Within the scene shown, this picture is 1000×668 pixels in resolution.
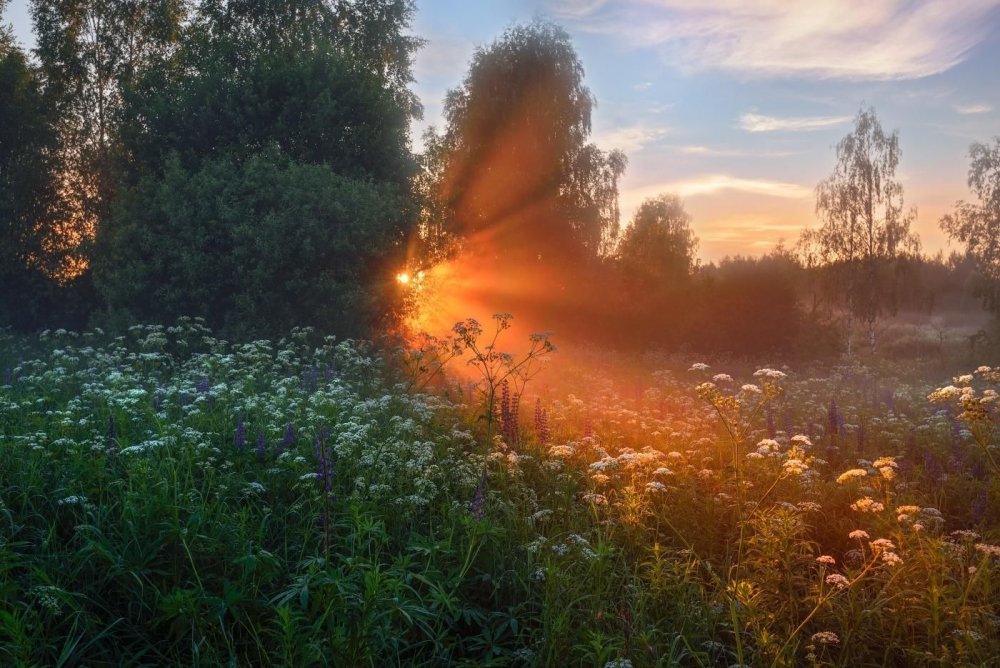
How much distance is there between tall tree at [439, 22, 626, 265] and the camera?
2894 centimetres

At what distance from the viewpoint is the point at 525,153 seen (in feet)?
94.9

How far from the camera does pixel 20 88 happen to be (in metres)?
22.7

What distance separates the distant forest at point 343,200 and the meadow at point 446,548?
30.2 feet

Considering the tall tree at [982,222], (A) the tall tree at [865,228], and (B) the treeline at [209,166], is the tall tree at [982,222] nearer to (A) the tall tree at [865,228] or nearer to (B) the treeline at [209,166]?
(A) the tall tree at [865,228]

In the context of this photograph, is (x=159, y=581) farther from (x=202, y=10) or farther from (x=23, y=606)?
(x=202, y=10)

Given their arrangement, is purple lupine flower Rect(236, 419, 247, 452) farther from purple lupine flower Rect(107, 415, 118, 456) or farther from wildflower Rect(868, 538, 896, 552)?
wildflower Rect(868, 538, 896, 552)

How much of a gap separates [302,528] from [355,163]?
16338 mm

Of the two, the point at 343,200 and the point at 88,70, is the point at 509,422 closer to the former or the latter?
the point at 343,200

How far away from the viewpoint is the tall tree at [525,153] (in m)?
28.9

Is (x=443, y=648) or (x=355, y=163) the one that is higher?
(x=355, y=163)

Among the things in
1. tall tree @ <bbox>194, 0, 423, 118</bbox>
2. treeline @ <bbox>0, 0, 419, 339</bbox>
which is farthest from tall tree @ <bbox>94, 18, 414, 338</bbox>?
tall tree @ <bbox>194, 0, 423, 118</bbox>

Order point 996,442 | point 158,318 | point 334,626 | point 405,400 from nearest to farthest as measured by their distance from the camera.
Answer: point 334,626 → point 405,400 → point 996,442 → point 158,318

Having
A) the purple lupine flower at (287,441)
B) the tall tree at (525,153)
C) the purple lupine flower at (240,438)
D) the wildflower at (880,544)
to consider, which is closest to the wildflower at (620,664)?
the wildflower at (880,544)

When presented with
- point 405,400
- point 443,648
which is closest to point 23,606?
point 443,648
